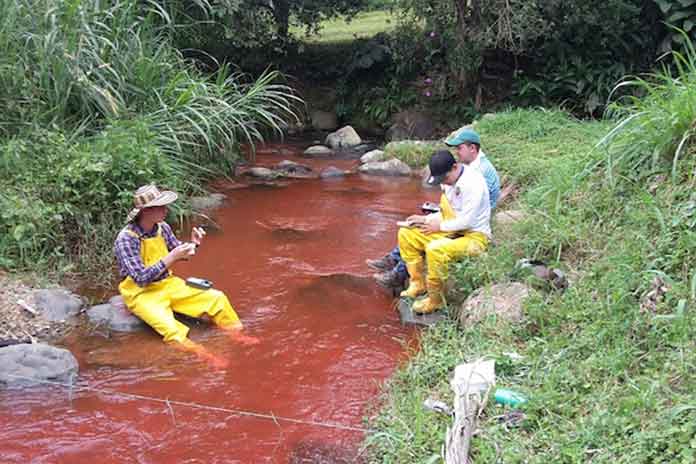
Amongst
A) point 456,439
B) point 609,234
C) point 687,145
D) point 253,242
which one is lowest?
point 253,242

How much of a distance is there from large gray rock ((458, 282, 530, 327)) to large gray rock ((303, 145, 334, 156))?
7.61m

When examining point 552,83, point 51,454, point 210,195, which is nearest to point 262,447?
point 51,454

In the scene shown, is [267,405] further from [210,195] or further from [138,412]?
[210,195]

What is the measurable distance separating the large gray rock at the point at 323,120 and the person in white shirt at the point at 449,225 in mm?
9157

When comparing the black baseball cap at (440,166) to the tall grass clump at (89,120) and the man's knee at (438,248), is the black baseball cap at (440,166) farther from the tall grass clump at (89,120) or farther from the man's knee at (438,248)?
the tall grass clump at (89,120)

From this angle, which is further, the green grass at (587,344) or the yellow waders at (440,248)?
the yellow waders at (440,248)

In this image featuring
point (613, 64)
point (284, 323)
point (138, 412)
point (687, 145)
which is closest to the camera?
point (138, 412)

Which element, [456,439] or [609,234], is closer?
[456,439]

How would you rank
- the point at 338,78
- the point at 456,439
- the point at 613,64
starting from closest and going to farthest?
the point at 456,439 → the point at 613,64 → the point at 338,78

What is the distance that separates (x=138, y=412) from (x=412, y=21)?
1013cm

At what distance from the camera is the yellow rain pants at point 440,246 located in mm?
5367

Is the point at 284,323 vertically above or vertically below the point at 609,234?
below

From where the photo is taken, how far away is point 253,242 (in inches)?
→ 300

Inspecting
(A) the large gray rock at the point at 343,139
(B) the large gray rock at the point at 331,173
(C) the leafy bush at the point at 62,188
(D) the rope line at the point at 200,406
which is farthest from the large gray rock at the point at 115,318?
(A) the large gray rock at the point at 343,139
